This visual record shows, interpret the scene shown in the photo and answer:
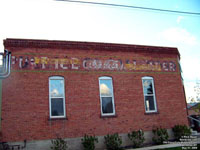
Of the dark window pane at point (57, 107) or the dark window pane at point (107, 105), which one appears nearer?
the dark window pane at point (57, 107)

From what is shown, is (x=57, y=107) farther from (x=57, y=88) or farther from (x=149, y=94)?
(x=149, y=94)

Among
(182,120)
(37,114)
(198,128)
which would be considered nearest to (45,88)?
(37,114)

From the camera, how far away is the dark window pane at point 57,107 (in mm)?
13180

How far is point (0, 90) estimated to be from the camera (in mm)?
12477

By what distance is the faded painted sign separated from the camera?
1333 cm

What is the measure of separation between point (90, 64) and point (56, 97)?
9.99 feet

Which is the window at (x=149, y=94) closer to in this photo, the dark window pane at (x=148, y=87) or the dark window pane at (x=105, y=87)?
the dark window pane at (x=148, y=87)

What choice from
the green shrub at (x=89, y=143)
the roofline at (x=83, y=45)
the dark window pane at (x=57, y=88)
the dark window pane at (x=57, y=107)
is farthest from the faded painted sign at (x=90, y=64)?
the green shrub at (x=89, y=143)

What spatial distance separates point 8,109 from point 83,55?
5489 millimetres

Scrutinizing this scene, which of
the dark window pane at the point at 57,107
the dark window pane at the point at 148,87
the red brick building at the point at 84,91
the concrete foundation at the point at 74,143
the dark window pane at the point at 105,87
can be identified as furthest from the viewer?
the dark window pane at the point at 148,87

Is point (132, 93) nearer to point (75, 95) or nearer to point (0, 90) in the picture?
point (75, 95)

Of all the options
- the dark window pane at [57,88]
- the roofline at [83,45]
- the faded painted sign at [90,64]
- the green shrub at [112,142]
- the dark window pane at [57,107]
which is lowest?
the green shrub at [112,142]

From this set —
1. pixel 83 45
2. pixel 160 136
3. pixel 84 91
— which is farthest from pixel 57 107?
pixel 160 136

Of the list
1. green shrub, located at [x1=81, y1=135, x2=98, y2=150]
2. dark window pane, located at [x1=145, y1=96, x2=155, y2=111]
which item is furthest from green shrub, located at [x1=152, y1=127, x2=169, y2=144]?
green shrub, located at [x1=81, y1=135, x2=98, y2=150]
